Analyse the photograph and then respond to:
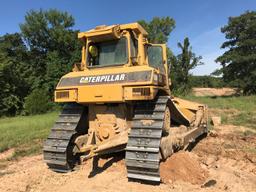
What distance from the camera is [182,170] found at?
17.6ft

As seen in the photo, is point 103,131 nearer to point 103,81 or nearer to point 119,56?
point 103,81

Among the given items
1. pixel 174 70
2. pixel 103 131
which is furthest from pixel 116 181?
pixel 174 70

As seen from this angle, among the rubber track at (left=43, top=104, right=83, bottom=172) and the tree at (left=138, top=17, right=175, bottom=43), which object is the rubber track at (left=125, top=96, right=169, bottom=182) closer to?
the rubber track at (left=43, top=104, right=83, bottom=172)

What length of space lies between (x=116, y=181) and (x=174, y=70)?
29783 mm

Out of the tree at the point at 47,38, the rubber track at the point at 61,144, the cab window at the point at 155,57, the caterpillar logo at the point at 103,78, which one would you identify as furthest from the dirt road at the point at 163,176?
the tree at the point at 47,38

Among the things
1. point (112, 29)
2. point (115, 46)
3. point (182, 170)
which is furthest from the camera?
point (115, 46)

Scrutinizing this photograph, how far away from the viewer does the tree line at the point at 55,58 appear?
3259 cm

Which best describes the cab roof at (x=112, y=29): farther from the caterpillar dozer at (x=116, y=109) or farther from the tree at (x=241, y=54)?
the tree at (x=241, y=54)

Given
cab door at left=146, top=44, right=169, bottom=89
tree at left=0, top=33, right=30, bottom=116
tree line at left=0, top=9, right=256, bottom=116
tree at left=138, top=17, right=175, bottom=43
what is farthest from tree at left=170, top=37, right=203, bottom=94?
cab door at left=146, top=44, right=169, bottom=89

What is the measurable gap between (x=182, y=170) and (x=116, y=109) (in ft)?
5.38

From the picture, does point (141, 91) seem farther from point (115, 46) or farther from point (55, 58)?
point (55, 58)

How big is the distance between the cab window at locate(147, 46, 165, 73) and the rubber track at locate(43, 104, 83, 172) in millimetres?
2015

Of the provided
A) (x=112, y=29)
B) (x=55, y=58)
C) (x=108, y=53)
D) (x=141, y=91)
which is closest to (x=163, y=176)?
(x=141, y=91)

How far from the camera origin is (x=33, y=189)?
5098 mm
